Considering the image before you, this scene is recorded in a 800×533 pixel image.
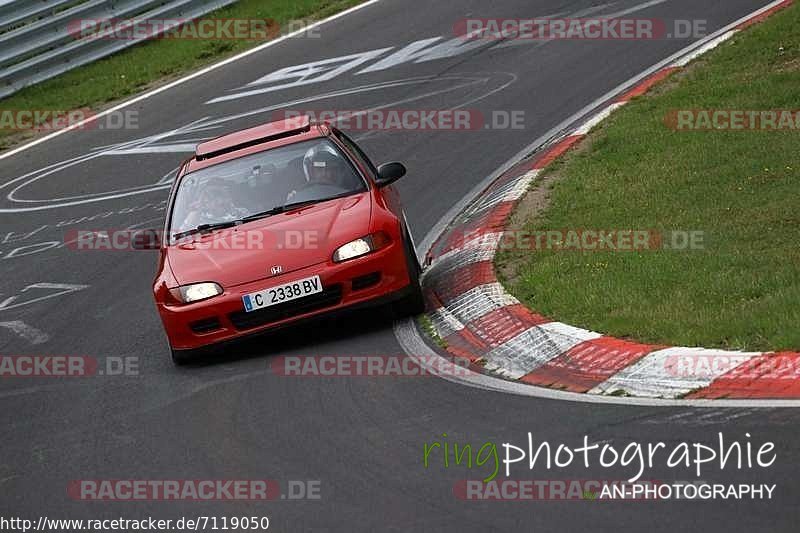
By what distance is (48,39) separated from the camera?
21.5 m

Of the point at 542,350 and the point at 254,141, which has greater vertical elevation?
the point at 254,141

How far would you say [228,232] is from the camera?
389 inches

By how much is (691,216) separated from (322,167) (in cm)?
288

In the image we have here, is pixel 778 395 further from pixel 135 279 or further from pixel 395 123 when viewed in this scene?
pixel 395 123

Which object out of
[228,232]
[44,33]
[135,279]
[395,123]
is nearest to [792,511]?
[228,232]

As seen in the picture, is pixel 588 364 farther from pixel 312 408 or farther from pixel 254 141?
pixel 254 141

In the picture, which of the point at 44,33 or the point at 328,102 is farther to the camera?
the point at 44,33

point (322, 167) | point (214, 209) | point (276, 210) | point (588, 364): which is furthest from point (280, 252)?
point (588, 364)

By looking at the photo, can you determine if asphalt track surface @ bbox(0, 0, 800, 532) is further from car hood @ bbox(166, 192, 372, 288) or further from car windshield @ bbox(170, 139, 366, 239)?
car windshield @ bbox(170, 139, 366, 239)

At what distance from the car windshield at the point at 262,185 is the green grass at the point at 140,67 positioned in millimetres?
10232

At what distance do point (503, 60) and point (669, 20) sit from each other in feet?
8.15


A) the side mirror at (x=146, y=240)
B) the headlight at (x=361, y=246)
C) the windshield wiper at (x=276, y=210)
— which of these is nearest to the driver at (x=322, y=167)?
the windshield wiper at (x=276, y=210)

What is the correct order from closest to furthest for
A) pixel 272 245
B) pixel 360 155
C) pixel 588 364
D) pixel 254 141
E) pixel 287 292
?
pixel 588 364
pixel 287 292
pixel 272 245
pixel 254 141
pixel 360 155

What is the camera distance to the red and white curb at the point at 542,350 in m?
6.74
